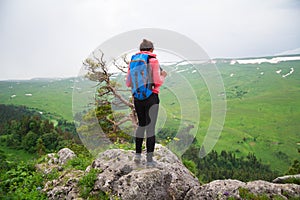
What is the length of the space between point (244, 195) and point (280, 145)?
480 ft

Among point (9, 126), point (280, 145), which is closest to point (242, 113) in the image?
point (280, 145)

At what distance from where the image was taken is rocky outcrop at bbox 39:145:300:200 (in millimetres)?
6820

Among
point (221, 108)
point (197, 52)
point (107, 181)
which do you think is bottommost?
point (107, 181)

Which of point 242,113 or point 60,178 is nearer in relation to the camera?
point 60,178

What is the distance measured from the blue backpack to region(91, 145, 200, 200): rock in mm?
2293

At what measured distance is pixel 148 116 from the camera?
7.28 meters

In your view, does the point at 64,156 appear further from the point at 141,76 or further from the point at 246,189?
the point at 246,189

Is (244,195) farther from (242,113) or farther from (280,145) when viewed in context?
(242,113)

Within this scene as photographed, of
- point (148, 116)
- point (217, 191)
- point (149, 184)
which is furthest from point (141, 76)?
point (217, 191)

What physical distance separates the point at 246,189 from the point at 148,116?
3354 millimetres

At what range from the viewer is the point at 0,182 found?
8.99m

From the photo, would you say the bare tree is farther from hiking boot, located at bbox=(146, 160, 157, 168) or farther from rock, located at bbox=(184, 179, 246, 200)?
rock, located at bbox=(184, 179, 246, 200)

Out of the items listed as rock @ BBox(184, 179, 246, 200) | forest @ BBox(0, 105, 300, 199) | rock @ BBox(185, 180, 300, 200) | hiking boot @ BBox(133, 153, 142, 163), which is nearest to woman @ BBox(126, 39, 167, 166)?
hiking boot @ BBox(133, 153, 142, 163)

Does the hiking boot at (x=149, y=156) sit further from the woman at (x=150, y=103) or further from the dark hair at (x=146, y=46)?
the dark hair at (x=146, y=46)
